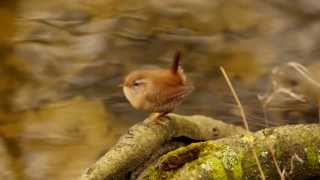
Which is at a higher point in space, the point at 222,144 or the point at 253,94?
the point at 222,144

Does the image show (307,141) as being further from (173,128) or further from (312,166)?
(173,128)

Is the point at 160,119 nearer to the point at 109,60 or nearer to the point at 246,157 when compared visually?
the point at 246,157

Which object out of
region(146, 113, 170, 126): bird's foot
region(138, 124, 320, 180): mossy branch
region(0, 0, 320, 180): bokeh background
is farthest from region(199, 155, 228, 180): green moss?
region(0, 0, 320, 180): bokeh background

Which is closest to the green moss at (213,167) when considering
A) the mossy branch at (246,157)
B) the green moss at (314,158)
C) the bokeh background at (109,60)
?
the mossy branch at (246,157)

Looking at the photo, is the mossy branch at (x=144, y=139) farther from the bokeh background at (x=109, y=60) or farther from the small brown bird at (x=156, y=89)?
the bokeh background at (x=109, y=60)

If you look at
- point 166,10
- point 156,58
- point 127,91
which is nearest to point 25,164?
point 156,58

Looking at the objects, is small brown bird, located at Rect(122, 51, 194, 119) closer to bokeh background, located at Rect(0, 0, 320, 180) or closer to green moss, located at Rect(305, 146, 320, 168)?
green moss, located at Rect(305, 146, 320, 168)
